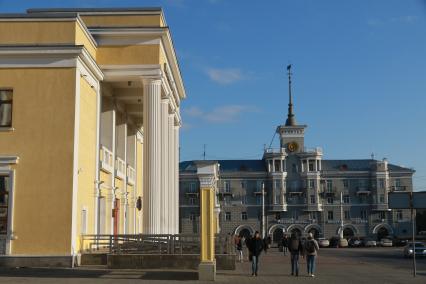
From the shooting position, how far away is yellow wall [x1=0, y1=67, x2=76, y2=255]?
81.4 ft

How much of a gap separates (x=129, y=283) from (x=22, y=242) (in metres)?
7.95

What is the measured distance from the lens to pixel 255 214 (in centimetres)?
11481

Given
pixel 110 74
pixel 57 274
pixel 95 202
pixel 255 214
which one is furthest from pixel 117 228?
pixel 255 214

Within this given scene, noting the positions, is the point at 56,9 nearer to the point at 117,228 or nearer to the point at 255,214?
the point at 117,228

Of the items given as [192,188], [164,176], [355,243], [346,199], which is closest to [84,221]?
[164,176]

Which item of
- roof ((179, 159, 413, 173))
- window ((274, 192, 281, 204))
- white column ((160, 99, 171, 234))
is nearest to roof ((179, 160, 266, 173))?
roof ((179, 159, 413, 173))

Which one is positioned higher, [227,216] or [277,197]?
[277,197]

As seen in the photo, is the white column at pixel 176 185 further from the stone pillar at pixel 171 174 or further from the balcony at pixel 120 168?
the balcony at pixel 120 168

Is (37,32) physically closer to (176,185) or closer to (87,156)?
(87,156)

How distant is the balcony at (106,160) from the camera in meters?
31.8

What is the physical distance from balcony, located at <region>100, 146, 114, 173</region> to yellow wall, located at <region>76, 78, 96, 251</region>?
7.06 feet

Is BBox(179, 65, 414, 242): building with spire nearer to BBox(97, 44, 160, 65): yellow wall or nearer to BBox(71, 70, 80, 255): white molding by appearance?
BBox(97, 44, 160, 65): yellow wall

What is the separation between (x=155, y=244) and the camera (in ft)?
82.2

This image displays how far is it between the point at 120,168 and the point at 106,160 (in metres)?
4.73
